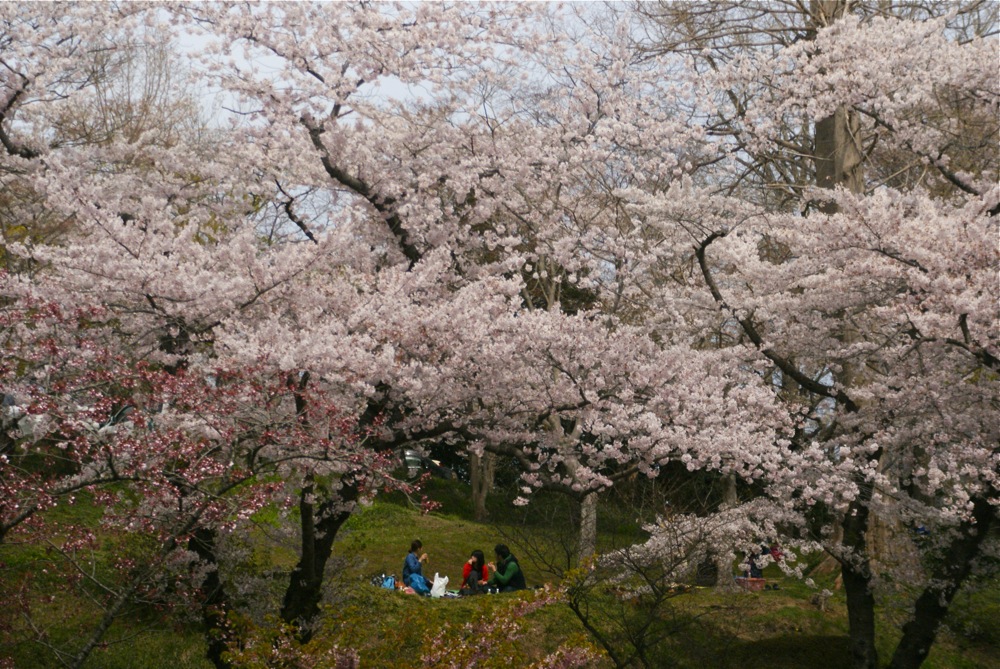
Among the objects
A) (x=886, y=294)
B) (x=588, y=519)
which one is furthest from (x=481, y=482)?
(x=886, y=294)

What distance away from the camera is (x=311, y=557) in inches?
346

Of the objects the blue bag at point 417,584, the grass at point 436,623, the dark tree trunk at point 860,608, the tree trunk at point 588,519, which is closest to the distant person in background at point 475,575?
the grass at point 436,623

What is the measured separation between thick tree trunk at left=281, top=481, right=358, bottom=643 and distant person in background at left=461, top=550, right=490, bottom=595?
3.20 m

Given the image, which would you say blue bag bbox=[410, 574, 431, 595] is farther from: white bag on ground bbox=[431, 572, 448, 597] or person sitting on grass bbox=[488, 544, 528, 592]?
person sitting on grass bbox=[488, 544, 528, 592]

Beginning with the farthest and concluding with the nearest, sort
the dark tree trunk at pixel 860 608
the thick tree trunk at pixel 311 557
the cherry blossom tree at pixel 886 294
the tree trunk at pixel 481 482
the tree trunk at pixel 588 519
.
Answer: the tree trunk at pixel 481 482 → the tree trunk at pixel 588 519 → the dark tree trunk at pixel 860 608 → the thick tree trunk at pixel 311 557 → the cherry blossom tree at pixel 886 294

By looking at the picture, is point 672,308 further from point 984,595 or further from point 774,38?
point 984,595

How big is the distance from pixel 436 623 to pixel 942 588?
5.70m

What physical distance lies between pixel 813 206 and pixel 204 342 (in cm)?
901

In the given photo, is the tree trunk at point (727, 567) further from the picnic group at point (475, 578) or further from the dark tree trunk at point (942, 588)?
the picnic group at point (475, 578)

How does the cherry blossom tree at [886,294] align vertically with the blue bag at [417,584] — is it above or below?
above

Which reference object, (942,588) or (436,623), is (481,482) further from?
(436,623)

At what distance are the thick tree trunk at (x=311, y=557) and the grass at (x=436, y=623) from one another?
23cm

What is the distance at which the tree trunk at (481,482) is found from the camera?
69.5 ft

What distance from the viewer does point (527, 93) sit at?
13438mm
